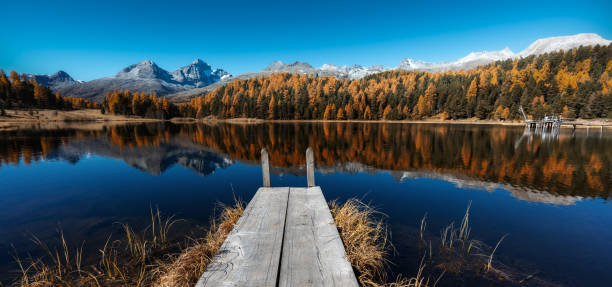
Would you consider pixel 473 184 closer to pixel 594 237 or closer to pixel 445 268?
pixel 594 237

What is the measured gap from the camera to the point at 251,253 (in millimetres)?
4363

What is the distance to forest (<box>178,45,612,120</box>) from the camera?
8294 cm

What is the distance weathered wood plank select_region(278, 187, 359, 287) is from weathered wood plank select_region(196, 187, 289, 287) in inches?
7.9

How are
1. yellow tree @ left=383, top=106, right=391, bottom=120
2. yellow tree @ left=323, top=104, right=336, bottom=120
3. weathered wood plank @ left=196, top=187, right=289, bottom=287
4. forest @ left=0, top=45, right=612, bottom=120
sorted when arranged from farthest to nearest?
1. yellow tree @ left=323, top=104, right=336, bottom=120
2. yellow tree @ left=383, top=106, right=391, bottom=120
3. forest @ left=0, top=45, right=612, bottom=120
4. weathered wood plank @ left=196, top=187, right=289, bottom=287

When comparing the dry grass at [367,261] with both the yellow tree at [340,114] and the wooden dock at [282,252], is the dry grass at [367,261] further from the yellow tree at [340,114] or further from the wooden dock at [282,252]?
the yellow tree at [340,114]

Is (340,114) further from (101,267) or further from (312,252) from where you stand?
(312,252)

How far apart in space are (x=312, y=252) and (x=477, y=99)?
13545 cm

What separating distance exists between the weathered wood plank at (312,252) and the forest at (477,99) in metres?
115

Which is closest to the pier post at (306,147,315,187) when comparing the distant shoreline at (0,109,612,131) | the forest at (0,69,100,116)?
the distant shoreline at (0,109,612,131)

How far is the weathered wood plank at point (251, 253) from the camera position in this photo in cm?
361

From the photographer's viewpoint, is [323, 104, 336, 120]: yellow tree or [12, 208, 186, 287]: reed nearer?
[12, 208, 186, 287]: reed

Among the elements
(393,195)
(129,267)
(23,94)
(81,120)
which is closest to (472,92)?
(393,195)

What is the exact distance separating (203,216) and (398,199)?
958cm

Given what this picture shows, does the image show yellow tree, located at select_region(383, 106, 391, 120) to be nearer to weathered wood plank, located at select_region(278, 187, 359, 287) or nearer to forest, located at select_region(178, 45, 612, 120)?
forest, located at select_region(178, 45, 612, 120)
